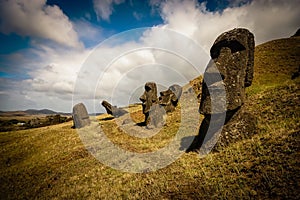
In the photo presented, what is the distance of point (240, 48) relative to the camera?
400 inches

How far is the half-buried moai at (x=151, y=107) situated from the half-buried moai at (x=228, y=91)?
9.91 m

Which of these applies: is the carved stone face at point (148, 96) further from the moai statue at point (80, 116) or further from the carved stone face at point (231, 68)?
the carved stone face at point (231, 68)

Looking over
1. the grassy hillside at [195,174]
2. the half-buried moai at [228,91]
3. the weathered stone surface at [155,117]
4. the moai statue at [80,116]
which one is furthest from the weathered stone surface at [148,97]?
the half-buried moai at [228,91]

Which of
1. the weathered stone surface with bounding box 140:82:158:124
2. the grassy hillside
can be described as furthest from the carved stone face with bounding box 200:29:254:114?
the weathered stone surface with bounding box 140:82:158:124

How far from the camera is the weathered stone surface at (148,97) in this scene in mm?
22995

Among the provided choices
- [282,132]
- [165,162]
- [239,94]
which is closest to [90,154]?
[165,162]

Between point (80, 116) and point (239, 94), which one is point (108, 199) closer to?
point (239, 94)

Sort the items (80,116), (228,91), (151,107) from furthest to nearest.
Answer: (80,116), (151,107), (228,91)

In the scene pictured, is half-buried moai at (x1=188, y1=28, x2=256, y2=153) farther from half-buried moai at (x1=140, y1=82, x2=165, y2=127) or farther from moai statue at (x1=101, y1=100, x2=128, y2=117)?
moai statue at (x1=101, y1=100, x2=128, y2=117)

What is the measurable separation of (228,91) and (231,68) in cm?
135

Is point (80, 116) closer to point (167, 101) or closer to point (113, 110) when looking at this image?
point (113, 110)

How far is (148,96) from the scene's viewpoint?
77.0ft

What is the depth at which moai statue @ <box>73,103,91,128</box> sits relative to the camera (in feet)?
96.6

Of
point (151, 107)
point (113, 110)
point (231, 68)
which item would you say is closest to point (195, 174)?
point (231, 68)
